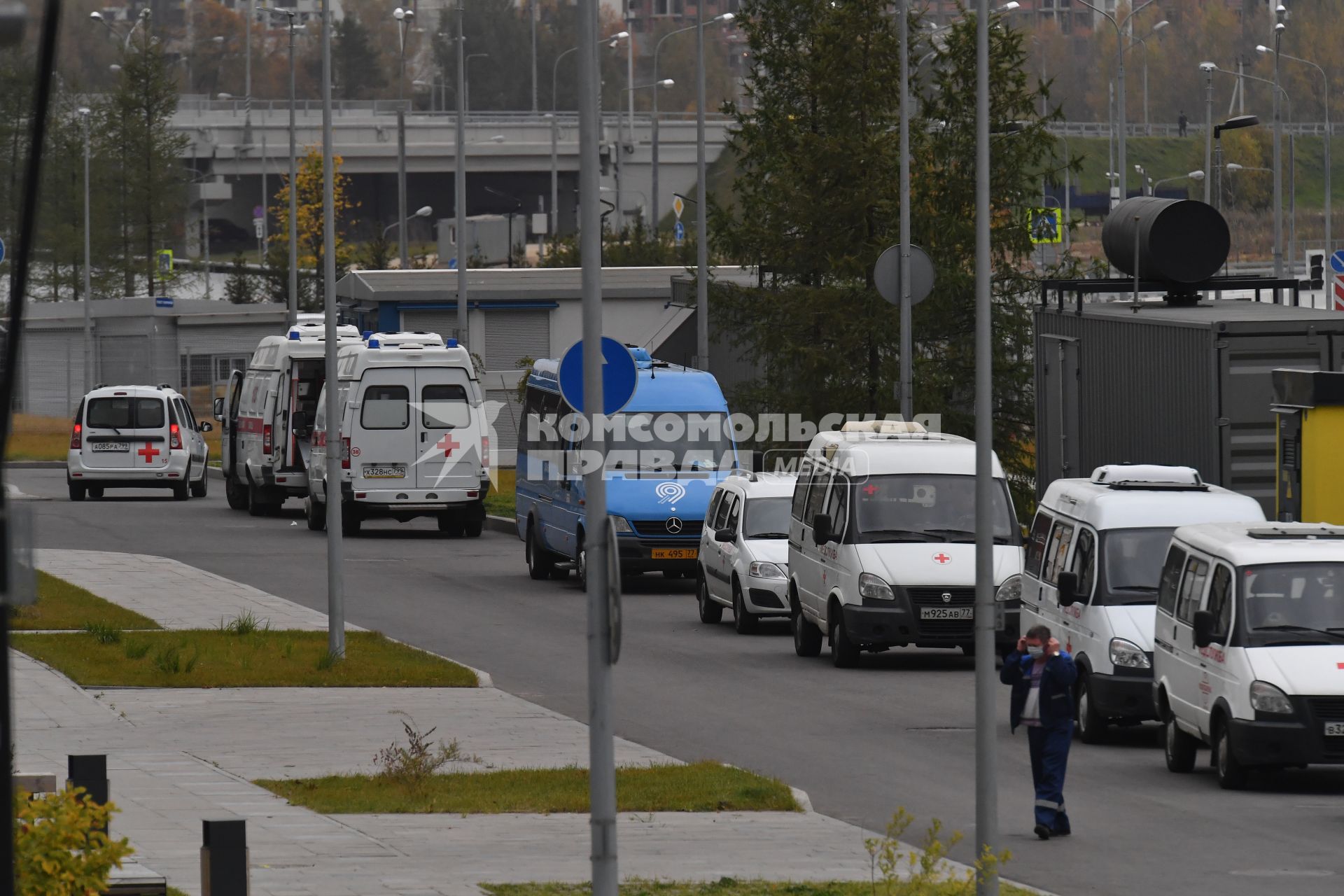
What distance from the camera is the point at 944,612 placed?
19922 mm

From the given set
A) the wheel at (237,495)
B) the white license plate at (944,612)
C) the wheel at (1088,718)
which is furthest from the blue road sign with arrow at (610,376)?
the wheel at (237,495)

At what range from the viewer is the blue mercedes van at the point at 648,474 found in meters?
26.6

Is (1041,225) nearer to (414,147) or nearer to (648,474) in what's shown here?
(648,474)

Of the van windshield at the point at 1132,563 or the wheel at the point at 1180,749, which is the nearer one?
the wheel at the point at 1180,749

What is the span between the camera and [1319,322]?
2041 cm

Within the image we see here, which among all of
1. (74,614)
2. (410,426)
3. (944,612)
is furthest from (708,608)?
(410,426)

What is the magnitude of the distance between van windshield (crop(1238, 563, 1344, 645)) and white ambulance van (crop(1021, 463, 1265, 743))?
5.72 ft

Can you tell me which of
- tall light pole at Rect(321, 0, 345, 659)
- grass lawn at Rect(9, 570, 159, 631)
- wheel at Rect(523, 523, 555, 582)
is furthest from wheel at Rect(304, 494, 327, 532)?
tall light pole at Rect(321, 0, 345, 659)

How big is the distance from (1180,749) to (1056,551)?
2923mm

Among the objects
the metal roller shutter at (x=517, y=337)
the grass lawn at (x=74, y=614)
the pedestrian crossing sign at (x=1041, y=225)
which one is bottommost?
the grass lawn at (x=74, y=614)

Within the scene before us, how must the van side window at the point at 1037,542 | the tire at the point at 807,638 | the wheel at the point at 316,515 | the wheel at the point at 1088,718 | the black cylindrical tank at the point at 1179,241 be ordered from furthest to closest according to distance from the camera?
1. the wheel at the point at 316,515
2. the black cylindrical tank at the point at 1179,241
3. the tire at the point at 807,638
4. the van side window at the point at 1037,542
5. the wheel at the point at 1088,718

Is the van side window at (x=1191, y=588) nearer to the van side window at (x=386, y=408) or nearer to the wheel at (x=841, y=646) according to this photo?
the wheel at (x=841, y=646)

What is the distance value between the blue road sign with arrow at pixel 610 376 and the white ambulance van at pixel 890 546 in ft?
31.8

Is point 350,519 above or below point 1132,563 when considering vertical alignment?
below
